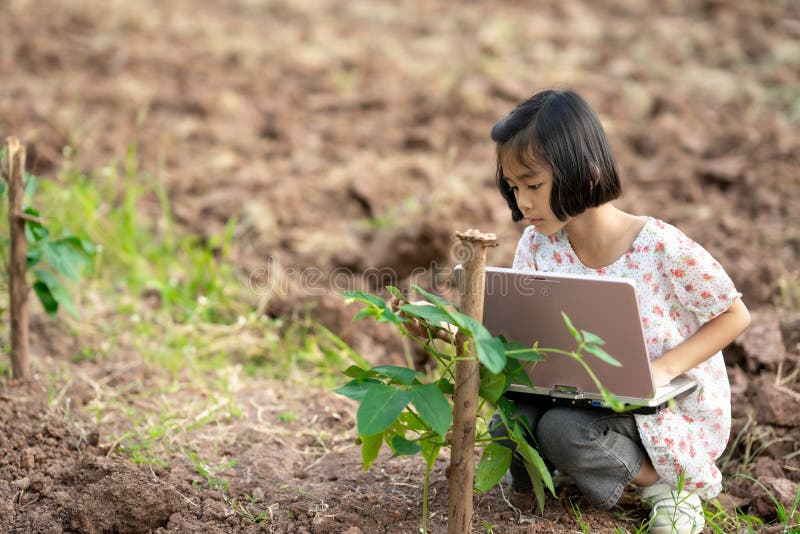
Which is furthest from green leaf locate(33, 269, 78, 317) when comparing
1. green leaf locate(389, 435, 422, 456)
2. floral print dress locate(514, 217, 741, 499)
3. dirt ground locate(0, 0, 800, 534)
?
floral print dress locate(514, 217, 741, 499)

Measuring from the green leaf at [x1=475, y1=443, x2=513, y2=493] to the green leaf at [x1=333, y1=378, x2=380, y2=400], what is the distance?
323 millimetres

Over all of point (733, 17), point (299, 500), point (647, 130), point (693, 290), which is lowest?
point (299, 500)

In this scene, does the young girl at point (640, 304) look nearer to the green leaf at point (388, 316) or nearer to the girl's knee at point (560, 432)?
the girl's knee at point (560, 432)

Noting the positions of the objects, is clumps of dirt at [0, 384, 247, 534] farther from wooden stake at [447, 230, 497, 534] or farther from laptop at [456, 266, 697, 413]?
laptop at [456, 266, 697, 413]

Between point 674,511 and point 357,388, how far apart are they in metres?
0.80

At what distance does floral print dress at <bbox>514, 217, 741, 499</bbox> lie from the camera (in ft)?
6.33

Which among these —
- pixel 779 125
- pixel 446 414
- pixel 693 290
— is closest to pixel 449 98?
pixel 779 125

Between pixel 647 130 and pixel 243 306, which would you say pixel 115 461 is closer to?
pixel 243 306

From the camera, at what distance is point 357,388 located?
179cm

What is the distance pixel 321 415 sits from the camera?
2707 mm

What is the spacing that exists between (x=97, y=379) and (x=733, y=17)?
16.5 ft

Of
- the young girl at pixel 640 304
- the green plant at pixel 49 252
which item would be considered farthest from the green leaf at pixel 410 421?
the green plant at pixel 49 252

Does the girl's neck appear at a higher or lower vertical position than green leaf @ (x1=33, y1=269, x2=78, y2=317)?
higher

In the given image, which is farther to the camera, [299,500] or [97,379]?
[97,379]
